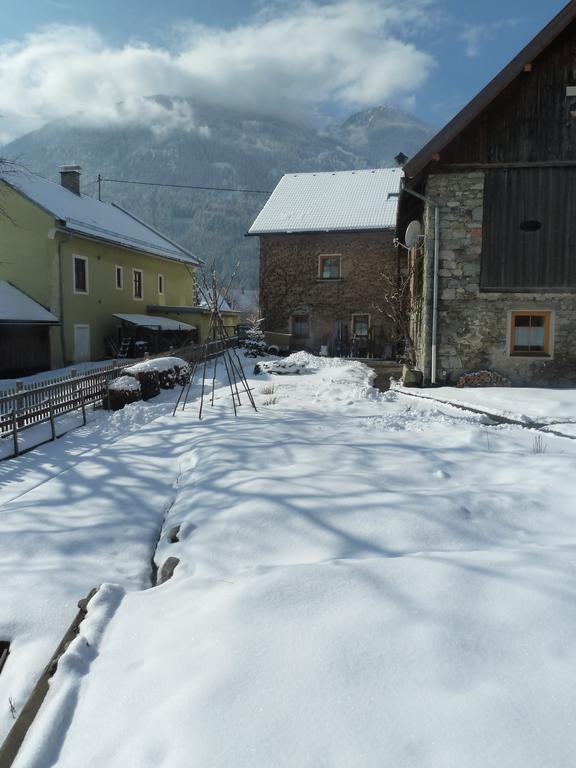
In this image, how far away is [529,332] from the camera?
12539 mm

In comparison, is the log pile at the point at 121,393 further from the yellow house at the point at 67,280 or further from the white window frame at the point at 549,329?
the white window frame at the point at 549,329

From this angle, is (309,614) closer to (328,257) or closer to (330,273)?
(330,273)

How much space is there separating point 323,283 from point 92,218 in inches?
440

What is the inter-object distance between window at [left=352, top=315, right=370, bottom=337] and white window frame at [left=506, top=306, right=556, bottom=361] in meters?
13.0

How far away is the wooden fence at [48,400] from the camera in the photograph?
10.1m

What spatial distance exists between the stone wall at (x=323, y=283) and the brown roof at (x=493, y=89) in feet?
43.0

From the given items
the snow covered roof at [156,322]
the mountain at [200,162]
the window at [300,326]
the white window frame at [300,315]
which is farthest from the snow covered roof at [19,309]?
the mountain at [200,162]

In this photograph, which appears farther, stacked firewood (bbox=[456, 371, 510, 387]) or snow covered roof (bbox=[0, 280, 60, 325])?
snow covered roof (bbox=[0, 280, 60, 325])

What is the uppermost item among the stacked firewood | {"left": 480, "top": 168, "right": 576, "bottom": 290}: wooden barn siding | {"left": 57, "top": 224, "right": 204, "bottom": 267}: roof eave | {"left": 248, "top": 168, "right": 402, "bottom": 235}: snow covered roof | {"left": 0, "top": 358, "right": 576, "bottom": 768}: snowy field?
{"left": 248, "top": 168, "right": 402, "bottom": 235}: snow covered roof

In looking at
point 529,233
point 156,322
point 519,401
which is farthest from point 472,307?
point 156,322

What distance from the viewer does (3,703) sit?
2959 mm

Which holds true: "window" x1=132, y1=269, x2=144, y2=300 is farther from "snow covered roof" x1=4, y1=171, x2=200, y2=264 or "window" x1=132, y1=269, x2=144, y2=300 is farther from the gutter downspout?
the gutter downspout

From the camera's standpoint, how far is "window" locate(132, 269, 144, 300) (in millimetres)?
27219

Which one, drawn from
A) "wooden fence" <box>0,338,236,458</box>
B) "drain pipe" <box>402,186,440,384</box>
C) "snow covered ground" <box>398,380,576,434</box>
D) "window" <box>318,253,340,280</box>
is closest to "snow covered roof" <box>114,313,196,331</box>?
"window" <box>318,253,340,280</box>
